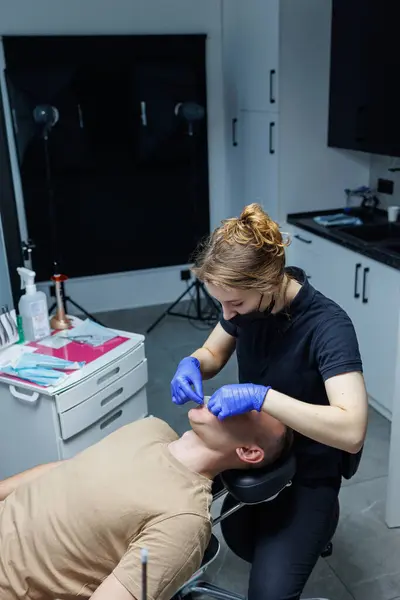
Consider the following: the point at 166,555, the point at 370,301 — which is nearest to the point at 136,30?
the point at 370,301

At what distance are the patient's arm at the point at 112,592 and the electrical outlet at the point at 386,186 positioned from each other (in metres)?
2.65

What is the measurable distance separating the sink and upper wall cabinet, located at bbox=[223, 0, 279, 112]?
794 mm

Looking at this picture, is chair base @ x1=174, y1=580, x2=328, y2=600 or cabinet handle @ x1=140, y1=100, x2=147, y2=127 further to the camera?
cabinet handle @ x1=140, y1=100, x2=147, y2=127

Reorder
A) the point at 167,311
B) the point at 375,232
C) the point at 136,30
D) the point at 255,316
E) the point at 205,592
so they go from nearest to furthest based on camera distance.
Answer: the point at 255,316, the point at 205,592, the point at 375,232, the point at 136,30, the point at 167,311

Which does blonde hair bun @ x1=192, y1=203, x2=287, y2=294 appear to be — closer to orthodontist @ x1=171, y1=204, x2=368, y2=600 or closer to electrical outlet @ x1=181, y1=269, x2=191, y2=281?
orthodontist @ x1=171, y1=204, x2=368, y2=600

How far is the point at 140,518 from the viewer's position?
3.79 ft

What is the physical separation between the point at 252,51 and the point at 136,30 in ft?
2.45

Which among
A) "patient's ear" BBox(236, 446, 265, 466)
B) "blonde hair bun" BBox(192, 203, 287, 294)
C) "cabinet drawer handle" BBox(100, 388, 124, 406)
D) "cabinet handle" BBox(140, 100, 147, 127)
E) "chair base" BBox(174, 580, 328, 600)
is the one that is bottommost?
"chair base" BBox(174, 580, 328, 600)

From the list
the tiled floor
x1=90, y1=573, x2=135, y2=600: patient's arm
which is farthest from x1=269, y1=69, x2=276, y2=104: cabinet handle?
x1=90, y1=573, x2=135, y2=600: patient's arm

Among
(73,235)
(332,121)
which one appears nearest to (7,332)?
(73,235)

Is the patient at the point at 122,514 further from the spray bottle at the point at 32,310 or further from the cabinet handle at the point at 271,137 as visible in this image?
the cabinet handle at the point at 271,137

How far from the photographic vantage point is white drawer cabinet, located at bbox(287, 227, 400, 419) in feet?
7.95

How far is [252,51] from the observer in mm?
3266

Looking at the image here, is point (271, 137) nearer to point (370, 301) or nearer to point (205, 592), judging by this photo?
point (370, 301)
